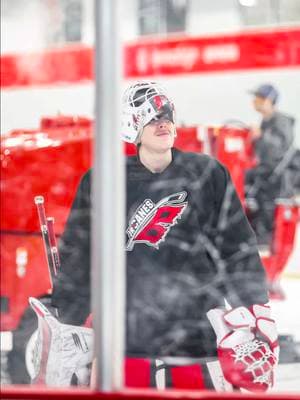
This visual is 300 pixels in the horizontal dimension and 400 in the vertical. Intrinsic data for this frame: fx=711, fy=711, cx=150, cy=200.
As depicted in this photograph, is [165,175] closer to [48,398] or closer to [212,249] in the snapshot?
[212,249]

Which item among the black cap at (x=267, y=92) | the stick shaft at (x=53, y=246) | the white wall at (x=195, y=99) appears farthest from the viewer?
the black cap at (x=267, y=92)

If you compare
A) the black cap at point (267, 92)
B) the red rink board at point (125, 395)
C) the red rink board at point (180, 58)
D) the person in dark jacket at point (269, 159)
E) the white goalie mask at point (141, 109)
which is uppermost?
the red rink board at point (180, 58)

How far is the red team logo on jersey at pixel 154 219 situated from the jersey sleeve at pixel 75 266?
0.14 meters

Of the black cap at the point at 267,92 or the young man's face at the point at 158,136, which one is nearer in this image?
the young man's face at the point at 158,136

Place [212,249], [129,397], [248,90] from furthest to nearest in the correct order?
1. [248,90]
2. [212,249]
3. [129,397]

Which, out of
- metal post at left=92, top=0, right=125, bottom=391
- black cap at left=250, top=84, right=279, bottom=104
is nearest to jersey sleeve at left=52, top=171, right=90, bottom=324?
metal post at left=92, top=0, right=125, bottom=391

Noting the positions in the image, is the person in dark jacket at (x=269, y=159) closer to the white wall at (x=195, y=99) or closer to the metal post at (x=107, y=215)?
the white wall at (x=195, y=99)

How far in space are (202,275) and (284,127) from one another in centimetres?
119

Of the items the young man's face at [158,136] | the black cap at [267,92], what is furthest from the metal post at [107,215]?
the black cap at [267,92]

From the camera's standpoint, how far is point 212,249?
2.15 m

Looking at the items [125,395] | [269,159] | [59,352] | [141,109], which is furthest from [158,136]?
[269,159]

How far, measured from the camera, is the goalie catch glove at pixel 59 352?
2102mm

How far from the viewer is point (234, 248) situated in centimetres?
216

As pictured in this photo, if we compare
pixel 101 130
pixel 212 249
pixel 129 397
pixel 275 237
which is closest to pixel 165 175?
pixel 212 249
